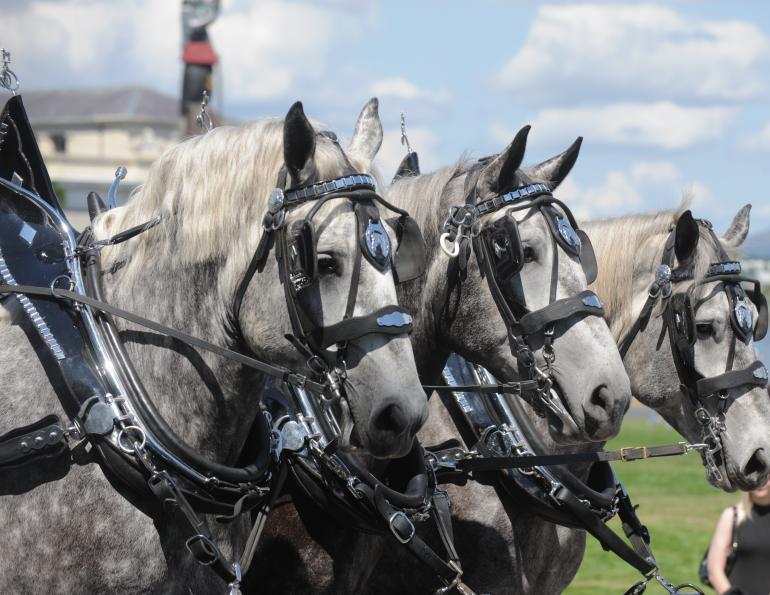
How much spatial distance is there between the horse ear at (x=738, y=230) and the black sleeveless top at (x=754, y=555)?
1.66 meters

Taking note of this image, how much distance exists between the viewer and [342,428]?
10.7 feet

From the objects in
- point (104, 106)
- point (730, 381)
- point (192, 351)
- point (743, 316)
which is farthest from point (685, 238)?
point (104, 106)

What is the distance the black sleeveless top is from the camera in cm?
621

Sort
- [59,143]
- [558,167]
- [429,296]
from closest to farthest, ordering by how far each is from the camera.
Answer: [429,296], [558,167], [59,143]

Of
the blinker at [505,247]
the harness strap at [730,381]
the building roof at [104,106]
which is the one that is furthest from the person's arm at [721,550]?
the building roof at [104,106]

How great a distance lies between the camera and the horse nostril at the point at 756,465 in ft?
15.7

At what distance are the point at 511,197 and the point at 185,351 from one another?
1.43m

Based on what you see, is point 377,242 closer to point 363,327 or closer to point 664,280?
point 363,327

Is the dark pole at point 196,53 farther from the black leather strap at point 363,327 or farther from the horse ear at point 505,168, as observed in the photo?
the black leather strap at point 363,327

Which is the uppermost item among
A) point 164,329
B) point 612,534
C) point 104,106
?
point 164,329

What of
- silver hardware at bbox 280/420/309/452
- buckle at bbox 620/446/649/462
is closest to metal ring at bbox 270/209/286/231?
silver hardware at bbox 280/420/309/452

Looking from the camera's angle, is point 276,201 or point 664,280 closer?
point 276,201

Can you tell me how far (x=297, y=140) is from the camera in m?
3.25

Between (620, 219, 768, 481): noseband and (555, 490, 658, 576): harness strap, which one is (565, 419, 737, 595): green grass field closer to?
(555, 490, 658, 576): harness strap
